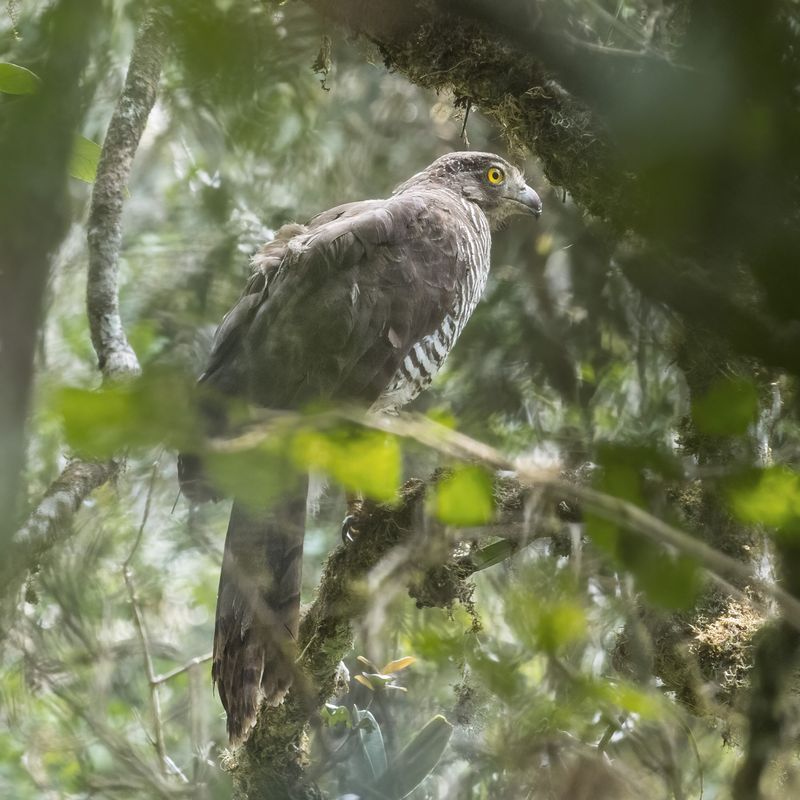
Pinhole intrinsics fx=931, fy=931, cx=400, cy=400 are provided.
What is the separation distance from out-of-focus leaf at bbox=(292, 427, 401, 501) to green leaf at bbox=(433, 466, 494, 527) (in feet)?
0.25

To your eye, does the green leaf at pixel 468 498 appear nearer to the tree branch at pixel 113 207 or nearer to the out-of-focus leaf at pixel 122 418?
the out-of-focus leaf at pixel 122 418

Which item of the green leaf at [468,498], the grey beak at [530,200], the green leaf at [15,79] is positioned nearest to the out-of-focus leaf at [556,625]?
the green leaf at [468,498]

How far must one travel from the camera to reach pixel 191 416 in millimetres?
999

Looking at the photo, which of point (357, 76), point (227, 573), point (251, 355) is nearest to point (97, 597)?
point (227, 573)

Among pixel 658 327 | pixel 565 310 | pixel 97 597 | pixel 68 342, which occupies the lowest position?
pixel 97 597

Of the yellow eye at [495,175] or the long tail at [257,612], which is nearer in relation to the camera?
the long tail at [257,612]

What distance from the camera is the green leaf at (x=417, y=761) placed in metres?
3.29

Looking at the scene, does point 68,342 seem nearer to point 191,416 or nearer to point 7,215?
point 7,215

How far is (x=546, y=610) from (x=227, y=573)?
89.0 inches

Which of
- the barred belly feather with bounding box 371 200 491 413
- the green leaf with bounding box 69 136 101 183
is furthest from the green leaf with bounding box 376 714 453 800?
the green leaf with bounding box 69 136 101 183

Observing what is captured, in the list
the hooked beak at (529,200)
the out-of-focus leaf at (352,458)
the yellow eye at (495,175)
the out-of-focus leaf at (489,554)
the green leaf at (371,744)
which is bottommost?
the green leaf at (371,744)

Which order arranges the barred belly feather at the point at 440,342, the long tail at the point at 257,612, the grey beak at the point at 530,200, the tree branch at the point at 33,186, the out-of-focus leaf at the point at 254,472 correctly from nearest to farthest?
1. the out-of-focus leaf at the point at 254,472
2. the tree branch at the point at 33,186
3. the long tail at the point at 257,612
4. the barred belly feather at the point at 440,342
5. the grey beak at the point at 530,200

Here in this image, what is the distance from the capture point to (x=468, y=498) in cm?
115

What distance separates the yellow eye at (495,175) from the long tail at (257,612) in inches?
89.2
